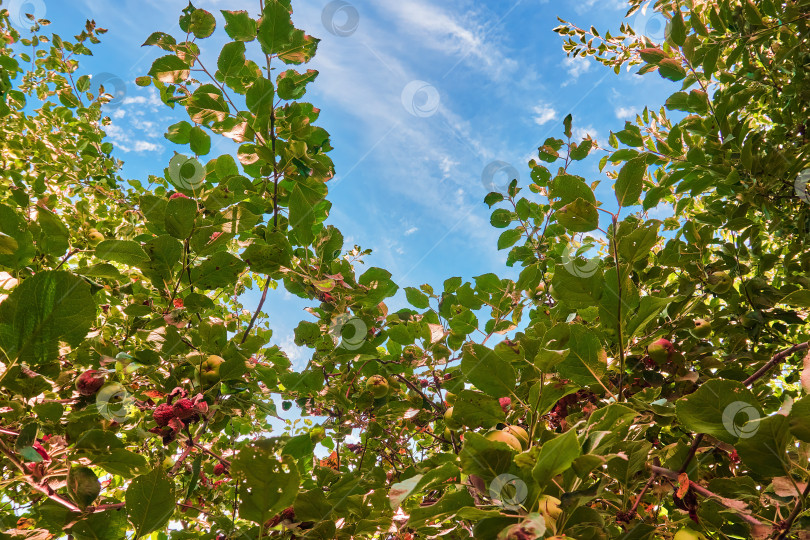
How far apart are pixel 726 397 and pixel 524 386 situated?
1.84ft

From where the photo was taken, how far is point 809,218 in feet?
6.76

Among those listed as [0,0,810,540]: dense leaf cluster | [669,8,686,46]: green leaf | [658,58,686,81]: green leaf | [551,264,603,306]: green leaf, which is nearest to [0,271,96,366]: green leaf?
[0,0,810,540]: dense leaf cluster

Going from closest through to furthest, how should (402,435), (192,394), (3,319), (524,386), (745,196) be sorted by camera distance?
(3,319)
(524,386)
(192,394)
(745,196)
(402,435)

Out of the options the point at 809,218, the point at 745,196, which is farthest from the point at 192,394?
the point at 809,218

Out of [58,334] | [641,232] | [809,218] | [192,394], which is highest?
[192,394]

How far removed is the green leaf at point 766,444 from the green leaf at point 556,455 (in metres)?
0.30

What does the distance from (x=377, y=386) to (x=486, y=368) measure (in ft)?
3.16

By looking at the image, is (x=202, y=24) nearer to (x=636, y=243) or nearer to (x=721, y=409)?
(x=636, y=243)

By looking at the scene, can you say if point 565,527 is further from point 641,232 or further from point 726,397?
point 641,232

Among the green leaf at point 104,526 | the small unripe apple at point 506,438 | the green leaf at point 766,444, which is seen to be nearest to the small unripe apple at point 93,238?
the green leaf at point 104,526

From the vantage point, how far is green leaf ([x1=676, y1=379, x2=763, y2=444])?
707 millimetres

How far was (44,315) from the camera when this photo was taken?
A: 84 centimetres

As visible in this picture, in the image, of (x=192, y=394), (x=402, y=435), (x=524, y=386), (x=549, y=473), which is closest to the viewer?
(x=549, y=473)

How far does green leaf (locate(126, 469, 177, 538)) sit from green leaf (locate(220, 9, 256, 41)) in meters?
1.47
